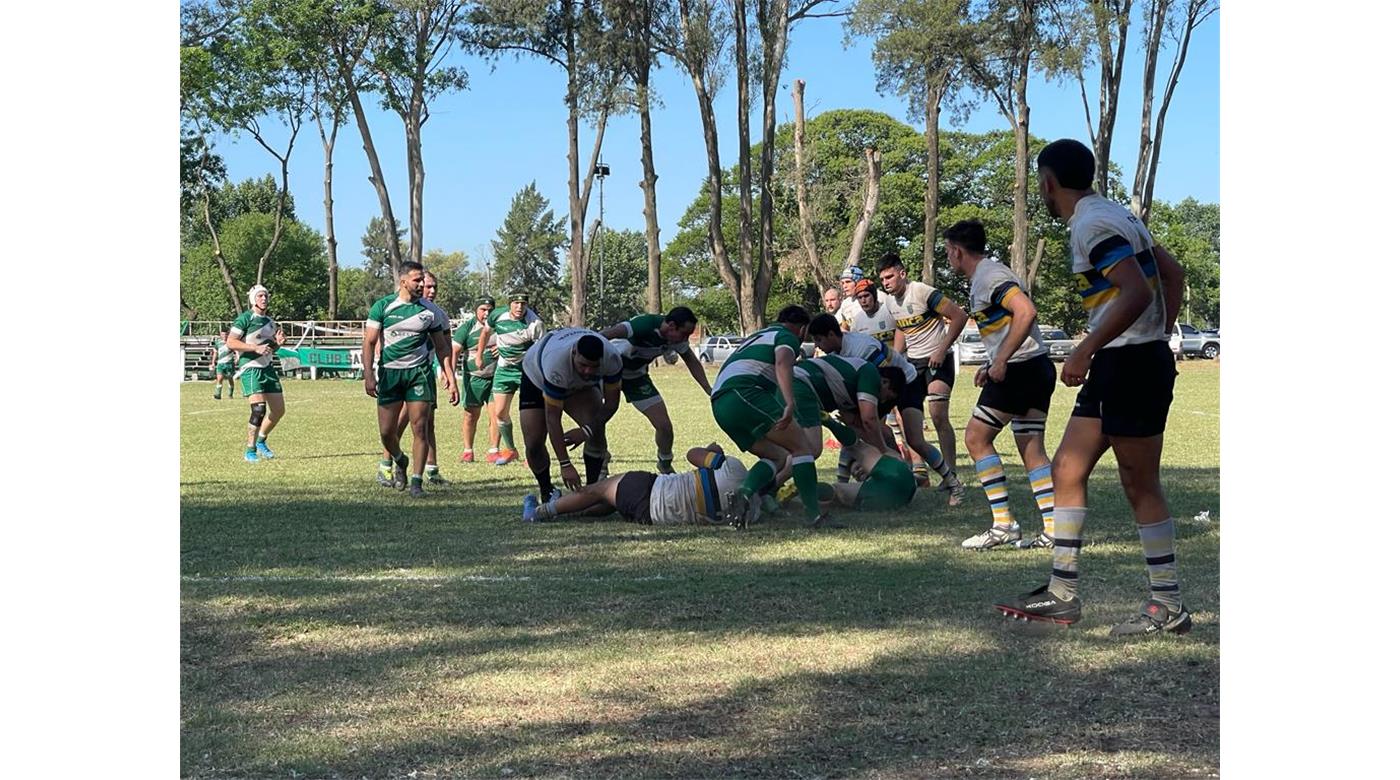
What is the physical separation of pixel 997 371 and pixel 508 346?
7.59m

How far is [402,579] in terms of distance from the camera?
6992 mm

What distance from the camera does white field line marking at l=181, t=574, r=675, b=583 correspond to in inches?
271

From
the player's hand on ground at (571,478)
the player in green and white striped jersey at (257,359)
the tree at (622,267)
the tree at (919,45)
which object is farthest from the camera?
the tree at (622,267)

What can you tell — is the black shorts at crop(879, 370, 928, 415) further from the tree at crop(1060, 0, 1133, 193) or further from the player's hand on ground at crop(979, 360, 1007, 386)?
the tree at crop(1060, 0, 1133, 193)

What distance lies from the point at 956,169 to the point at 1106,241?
5471 centimetres

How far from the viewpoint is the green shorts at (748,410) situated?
8477 mm

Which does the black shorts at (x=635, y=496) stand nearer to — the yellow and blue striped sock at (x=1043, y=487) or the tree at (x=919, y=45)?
the yellow and blue striped sock at (x=1043, y=487)

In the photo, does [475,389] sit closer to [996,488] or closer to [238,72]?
[996,488]

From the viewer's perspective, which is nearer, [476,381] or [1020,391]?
[1020,391]

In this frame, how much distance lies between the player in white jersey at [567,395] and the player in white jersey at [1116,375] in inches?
147

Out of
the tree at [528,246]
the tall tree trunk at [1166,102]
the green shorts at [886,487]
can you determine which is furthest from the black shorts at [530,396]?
the tree at [528,246]

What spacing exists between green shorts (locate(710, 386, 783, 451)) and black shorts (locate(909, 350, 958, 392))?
1.66 metres

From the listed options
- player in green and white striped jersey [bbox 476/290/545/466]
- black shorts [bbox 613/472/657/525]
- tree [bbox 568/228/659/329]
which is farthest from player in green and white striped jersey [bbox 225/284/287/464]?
tree [bbox 568/228/659/329]

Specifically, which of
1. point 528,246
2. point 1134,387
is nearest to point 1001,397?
point 1134,387
